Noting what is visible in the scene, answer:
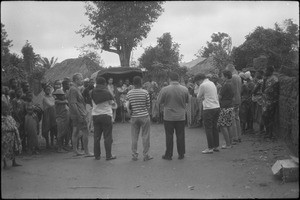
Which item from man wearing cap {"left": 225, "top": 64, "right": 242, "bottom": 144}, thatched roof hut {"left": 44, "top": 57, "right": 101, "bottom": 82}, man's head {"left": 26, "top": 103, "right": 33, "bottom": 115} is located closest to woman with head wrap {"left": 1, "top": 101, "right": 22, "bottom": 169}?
man's head {"left": 26, "top": 103, "right": 33, "bottom": 115}

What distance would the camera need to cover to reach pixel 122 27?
27281mm

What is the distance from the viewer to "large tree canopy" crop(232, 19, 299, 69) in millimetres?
13906

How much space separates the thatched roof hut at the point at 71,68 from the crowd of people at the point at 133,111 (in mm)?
22491

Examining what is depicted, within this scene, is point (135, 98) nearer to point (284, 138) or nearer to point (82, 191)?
point (82, 191)

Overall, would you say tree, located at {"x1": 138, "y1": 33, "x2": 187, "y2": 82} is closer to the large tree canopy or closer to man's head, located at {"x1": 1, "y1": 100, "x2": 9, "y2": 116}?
the large tree canopy

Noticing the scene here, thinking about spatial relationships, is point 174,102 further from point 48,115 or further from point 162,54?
point 162,54

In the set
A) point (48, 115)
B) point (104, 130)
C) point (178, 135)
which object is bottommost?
point (178, 135)

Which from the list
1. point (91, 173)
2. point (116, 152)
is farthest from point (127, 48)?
point (91, 173)

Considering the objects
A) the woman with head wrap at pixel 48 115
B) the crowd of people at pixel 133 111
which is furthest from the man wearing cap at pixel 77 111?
the woman with head wrap at pixel 48 115

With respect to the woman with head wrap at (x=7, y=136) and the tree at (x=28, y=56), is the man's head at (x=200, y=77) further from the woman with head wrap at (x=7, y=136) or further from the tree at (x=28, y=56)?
the tree at (x=28, y=56)

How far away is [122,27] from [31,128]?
18.8m

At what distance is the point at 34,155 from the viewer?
31.0ft

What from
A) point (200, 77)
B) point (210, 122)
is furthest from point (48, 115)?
point (210, 122)

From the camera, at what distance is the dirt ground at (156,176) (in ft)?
20.1
